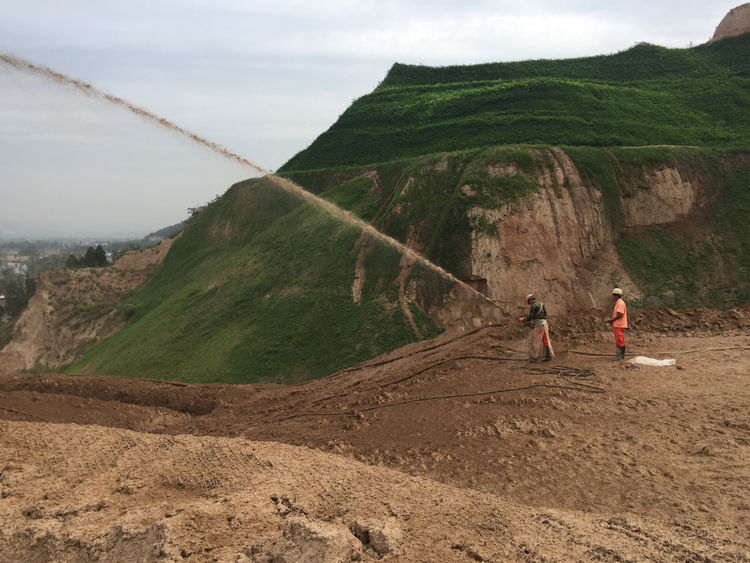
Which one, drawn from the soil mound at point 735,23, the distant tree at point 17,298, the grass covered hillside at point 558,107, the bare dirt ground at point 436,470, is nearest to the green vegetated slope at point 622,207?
the grass covered hillside at point 558,107

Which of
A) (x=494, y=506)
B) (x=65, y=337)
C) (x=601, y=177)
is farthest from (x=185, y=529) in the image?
(x=65, y=337)

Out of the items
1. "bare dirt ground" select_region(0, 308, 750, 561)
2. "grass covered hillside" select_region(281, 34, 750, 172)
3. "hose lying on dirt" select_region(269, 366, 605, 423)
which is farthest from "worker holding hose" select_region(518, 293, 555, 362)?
"grass covered hillside" select_region(281, 34, 750, 172)

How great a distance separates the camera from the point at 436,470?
880 cm

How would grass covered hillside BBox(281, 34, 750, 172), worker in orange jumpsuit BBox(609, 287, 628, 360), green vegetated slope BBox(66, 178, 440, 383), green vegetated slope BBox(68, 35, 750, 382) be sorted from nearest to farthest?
1. worker in orange jumpsuit BBox(609, 287, 628, 360)
2. green vegetated slope BBox(66, 178, 440, 383)
3. green vegetated slope BBox(68, 35, 750, 382)
4. grass covered hillside BBox(281, 34, 750, 172)

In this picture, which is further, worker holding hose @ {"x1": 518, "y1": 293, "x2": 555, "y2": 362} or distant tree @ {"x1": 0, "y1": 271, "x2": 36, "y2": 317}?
distant tree @ {"x1": 0, "y1": 271, "x2": 36, "y2": 317}

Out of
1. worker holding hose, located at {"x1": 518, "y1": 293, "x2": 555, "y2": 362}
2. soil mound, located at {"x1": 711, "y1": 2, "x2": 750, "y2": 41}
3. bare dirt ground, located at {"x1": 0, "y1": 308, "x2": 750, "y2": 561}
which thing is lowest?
bare dirt ground, located at {"x1": 0, "y1": 308, "x2": 750, "y2": 561}

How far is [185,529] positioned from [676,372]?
9.99 meters

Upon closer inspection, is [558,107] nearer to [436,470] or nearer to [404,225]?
[404,225]

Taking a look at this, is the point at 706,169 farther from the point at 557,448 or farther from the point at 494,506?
the point at 494,506

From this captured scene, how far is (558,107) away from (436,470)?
29.9 meters

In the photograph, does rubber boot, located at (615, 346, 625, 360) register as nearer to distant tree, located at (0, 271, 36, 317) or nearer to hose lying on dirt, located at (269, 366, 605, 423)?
hose lying on dirt, located at (269, 366, 605, 423)

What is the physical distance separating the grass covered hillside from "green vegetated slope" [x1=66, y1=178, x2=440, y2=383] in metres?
8.18

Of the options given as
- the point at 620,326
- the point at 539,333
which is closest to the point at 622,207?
the point at 620,326

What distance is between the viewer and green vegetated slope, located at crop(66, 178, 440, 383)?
2216 cm
